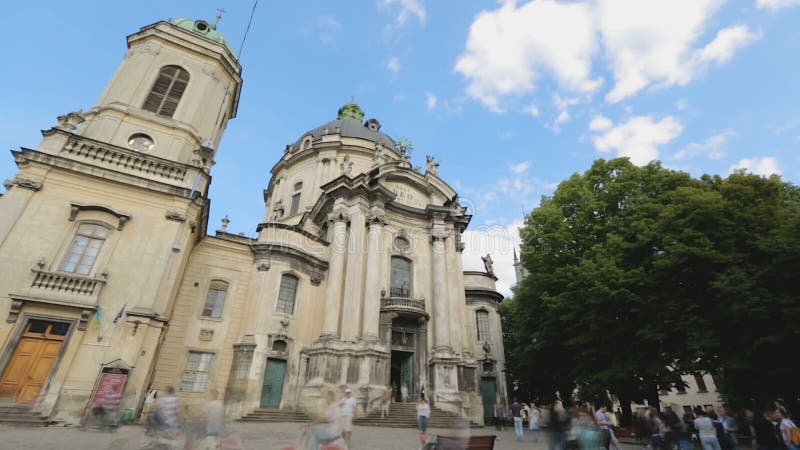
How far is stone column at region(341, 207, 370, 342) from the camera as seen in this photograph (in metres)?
19.4

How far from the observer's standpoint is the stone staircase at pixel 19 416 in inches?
408

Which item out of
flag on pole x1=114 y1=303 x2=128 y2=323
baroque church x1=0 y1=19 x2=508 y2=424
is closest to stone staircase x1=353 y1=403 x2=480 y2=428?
baroque church x1=0 y1=19 x2=508 y2=424

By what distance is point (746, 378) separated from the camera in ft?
41.8

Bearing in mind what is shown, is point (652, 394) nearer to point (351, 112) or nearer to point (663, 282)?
point (663, 282)

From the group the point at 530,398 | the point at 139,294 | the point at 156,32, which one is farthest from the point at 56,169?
the point at 530,398

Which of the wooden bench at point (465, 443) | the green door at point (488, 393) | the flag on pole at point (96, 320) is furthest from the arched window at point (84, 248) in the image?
the green door at point (488, 393)

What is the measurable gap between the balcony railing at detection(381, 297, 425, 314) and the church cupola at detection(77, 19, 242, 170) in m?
11.4

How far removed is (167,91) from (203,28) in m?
5.92

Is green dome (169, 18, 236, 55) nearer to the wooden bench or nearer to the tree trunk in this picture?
the wooden bench

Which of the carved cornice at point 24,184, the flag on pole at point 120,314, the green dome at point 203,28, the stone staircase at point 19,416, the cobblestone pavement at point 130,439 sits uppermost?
the green dome at point 203,28

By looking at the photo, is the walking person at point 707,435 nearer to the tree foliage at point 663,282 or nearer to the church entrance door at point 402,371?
the tree foliage at point 663,282

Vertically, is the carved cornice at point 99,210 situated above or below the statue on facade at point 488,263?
below

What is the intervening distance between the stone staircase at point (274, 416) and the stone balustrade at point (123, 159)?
10762 mm

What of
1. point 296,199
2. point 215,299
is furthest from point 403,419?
point 296,199
